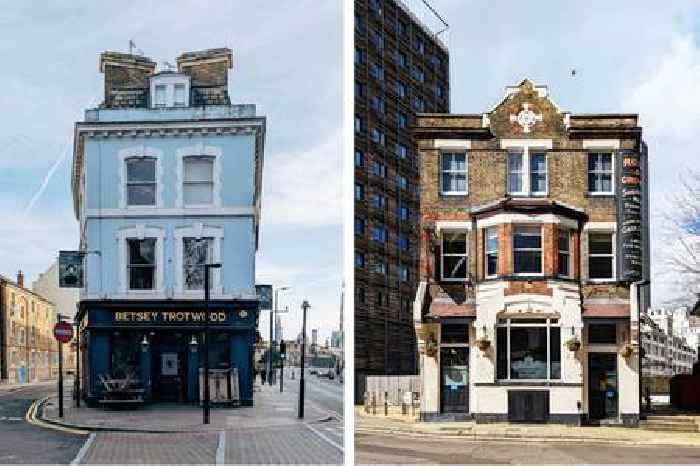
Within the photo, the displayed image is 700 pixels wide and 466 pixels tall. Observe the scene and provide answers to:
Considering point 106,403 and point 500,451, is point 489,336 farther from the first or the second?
point 106,403

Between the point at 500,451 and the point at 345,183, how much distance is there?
2125 mm

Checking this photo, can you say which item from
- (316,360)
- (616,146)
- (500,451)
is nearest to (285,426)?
(316,360)

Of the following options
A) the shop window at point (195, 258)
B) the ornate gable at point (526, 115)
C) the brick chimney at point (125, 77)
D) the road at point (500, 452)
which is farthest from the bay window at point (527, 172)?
the brick chimney at point (125, 77)

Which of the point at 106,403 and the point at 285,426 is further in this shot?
the point at 285,426

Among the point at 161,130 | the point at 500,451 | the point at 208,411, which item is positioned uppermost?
the point at 161,130

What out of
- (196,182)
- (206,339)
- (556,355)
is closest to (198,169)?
(196,182)

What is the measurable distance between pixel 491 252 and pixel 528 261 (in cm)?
26

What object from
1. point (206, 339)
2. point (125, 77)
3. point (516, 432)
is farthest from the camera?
point (516, 432)

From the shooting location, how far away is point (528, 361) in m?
6.41

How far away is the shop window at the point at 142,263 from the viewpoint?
14.4ft

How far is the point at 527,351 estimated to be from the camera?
638 centimetres

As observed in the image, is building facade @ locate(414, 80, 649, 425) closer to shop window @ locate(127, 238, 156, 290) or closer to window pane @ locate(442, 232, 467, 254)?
window pane @ locate(442, 232, 467, 254)

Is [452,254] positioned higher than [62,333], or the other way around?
[452,254]

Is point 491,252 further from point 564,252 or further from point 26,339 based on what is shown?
point 26,339
